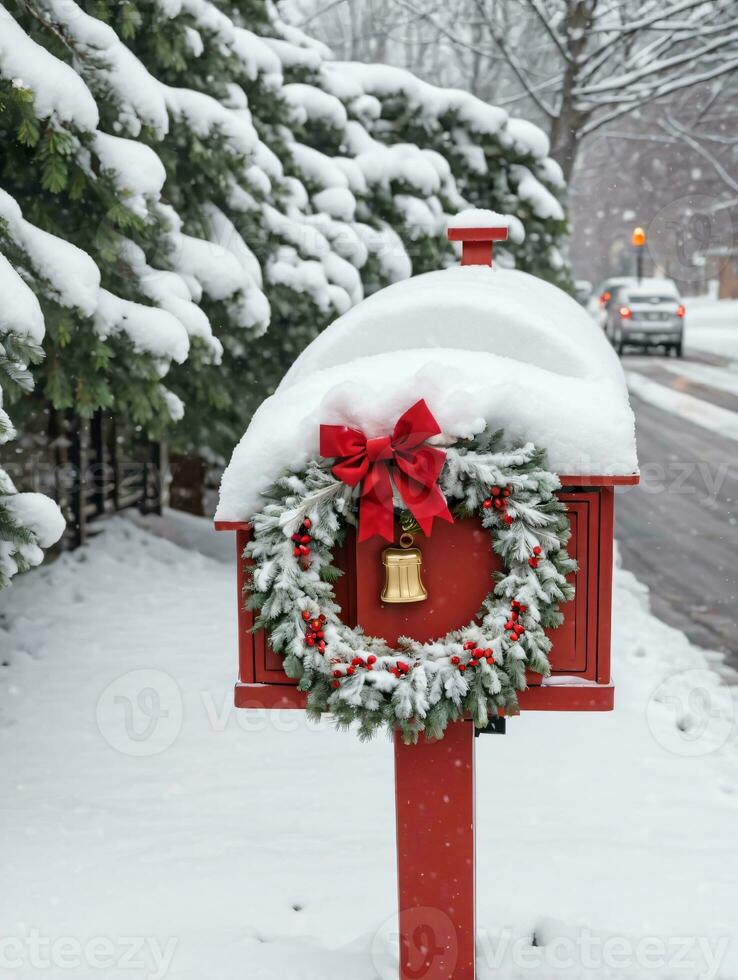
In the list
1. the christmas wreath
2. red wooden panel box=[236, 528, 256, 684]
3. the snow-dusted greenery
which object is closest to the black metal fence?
the snow-dusted greenery

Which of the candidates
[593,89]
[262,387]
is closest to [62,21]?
[262,387]

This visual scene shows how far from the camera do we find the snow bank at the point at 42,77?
4176 millimetres

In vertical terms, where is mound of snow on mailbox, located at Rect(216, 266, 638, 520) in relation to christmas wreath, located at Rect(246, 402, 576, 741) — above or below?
above

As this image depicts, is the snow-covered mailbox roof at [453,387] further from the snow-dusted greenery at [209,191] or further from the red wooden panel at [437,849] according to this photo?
the snow-dusted greenery at [209,191]

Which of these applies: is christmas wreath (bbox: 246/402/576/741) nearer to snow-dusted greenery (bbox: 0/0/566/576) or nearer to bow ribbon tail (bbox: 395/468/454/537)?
bow ribbon tail (bbox: 395/468/454/537)

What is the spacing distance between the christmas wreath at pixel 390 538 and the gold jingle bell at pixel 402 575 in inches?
3.1

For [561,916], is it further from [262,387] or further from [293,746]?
[262,387]

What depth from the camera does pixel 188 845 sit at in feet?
13.7

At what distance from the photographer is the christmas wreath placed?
243 centimetres

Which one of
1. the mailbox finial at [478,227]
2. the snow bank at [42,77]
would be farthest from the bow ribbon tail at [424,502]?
the snow bank at [42,77]

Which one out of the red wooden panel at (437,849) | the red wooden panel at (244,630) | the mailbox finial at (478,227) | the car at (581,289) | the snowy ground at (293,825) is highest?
the car at (581,289)

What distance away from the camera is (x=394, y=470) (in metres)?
2.46

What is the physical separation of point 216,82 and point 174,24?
0.78 m

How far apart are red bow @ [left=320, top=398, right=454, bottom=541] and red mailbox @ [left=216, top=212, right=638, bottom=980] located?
0.07 m
